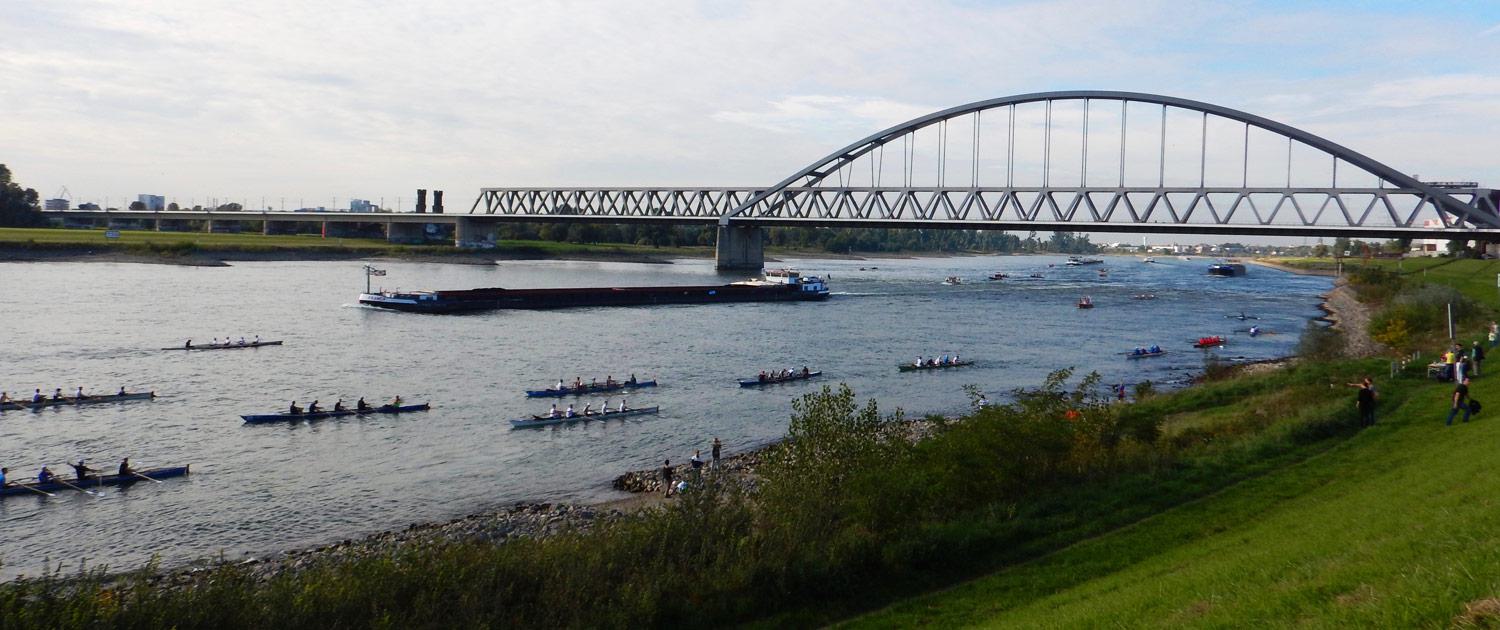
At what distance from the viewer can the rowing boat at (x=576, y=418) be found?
108ft

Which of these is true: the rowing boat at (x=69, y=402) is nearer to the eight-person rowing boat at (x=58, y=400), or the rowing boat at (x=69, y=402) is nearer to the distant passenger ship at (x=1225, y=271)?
the eight-person rowing boat at (x=58, y=400)

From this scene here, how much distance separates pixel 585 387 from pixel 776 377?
27.3ft

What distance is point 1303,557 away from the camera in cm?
1119

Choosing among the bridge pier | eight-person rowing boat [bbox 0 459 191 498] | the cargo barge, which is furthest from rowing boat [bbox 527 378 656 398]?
the bridge pier

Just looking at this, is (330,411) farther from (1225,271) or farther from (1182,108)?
(1225,271)

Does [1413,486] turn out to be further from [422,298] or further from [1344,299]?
[1344,299]

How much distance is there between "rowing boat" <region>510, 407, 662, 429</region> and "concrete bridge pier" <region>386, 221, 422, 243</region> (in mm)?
119044

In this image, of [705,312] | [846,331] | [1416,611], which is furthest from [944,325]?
[1416,611]

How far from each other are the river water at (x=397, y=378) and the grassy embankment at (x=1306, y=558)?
13.5 meters

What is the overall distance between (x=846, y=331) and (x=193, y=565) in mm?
48949

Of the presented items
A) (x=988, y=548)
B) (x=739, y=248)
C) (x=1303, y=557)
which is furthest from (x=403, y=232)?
(x=1303, y=557)

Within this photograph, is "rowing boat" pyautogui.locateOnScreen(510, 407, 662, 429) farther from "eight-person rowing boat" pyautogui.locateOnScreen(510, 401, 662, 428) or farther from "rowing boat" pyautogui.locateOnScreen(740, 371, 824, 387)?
"rowing boat" pyautogui.locateOnScreen(740, 371, 824, 387)

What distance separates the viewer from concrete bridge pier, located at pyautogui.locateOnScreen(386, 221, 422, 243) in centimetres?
14612

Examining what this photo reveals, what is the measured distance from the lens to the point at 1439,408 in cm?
2250
